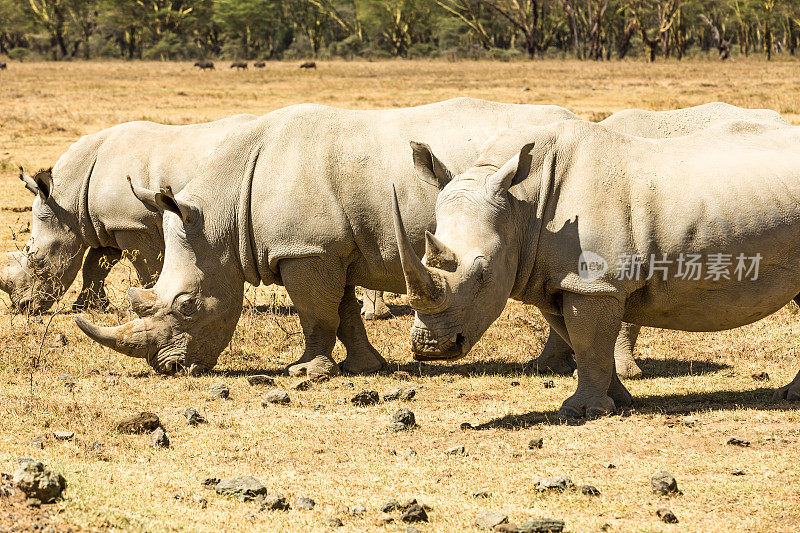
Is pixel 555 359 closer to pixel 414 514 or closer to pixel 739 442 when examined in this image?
pixel 739 442

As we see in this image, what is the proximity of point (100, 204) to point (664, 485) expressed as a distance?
7.03 m

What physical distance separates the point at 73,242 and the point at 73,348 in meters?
1.87

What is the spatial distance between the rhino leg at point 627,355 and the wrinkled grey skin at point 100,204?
4290 mm

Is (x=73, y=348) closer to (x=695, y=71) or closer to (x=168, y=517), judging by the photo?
(x=168, y=517)

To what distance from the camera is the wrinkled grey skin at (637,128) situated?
28.3 ft

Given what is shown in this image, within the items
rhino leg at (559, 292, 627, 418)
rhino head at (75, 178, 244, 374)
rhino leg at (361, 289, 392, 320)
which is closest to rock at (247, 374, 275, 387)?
rhino head at (75, 178, 244, 374)

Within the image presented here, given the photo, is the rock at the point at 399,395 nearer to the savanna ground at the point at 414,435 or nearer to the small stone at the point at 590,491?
the savanna ground at the point at 414,435

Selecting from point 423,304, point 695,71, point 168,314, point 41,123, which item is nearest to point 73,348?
point 168,314

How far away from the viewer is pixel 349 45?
78.2 metres

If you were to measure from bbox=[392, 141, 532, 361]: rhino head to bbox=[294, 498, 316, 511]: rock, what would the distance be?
1.28 metres

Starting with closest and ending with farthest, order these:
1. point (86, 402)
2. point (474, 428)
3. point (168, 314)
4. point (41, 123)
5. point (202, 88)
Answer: point (474, 428)
point (86, 402)
point (168, 314)
point (41, 123)
point (202, 88)

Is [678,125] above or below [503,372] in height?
above

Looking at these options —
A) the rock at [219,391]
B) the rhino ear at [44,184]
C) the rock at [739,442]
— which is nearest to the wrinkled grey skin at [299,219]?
the rock at [219,391]

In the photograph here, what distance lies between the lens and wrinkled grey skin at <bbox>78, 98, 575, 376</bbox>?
8.38 meters
